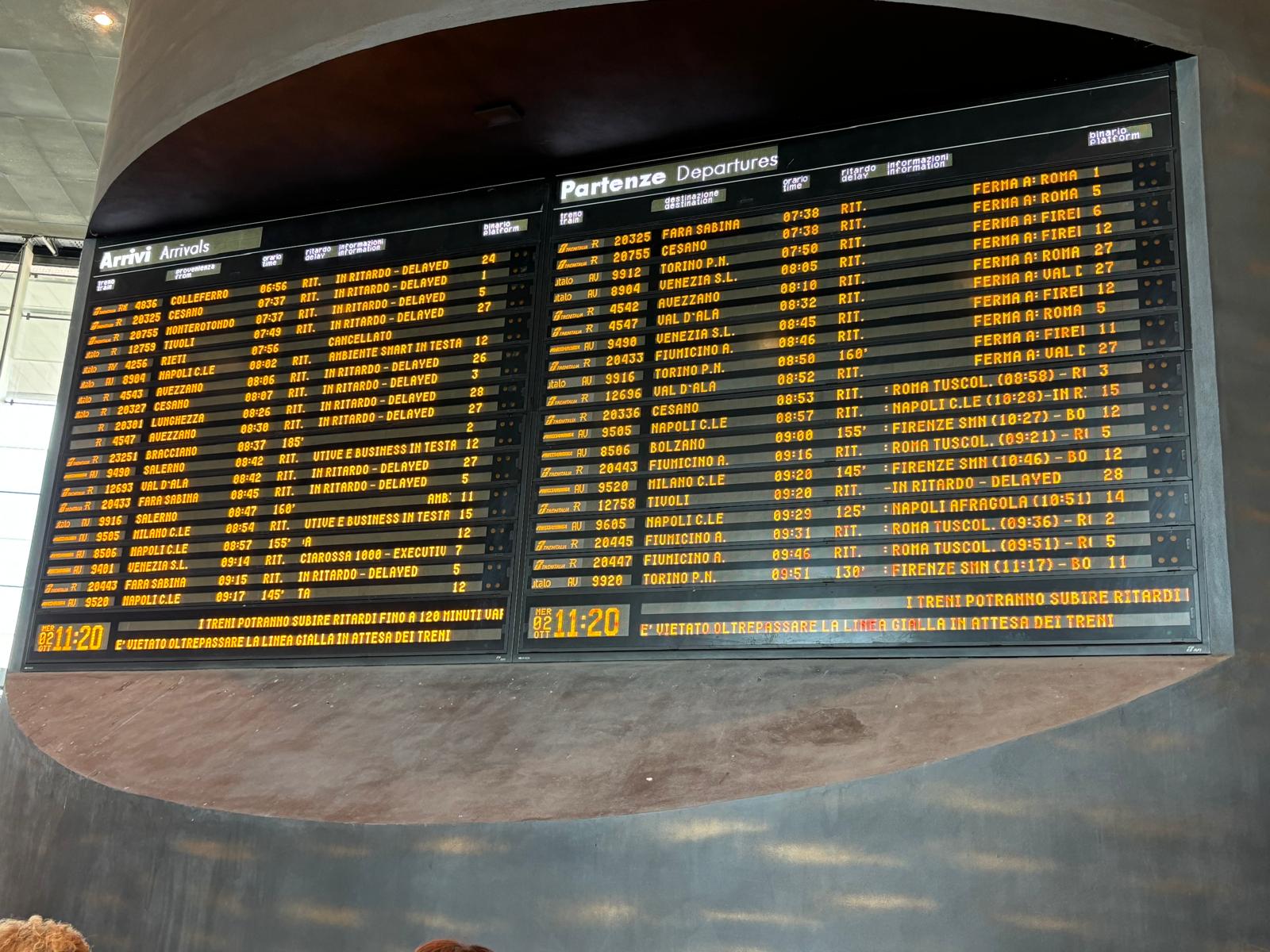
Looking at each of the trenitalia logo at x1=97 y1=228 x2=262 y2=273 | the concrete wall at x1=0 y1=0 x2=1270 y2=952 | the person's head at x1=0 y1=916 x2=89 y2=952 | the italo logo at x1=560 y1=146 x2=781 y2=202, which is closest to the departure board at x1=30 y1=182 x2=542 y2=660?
the trenitalia logo at x1=97 y1=228 x2=262 y2=273

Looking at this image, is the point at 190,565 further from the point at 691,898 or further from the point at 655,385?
the point at 691,898

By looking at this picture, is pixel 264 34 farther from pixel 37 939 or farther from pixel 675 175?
pixel 37 939

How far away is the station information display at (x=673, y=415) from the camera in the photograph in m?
4.18

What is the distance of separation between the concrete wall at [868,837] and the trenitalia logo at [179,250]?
1.55 metres

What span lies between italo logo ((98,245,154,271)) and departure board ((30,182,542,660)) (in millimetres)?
14

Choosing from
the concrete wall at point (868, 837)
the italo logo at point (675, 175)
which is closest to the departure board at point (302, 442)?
the italo logo at point (675, 175)

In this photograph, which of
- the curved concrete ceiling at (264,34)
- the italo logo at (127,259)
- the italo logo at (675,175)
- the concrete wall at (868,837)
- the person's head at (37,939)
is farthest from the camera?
the italo logo at (127,259)

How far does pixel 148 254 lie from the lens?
20.3ft

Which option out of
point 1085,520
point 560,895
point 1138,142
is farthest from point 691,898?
point 1138,142

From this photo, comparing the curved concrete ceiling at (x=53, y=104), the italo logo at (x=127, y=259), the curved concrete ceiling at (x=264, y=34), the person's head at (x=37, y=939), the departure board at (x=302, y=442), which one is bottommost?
the person's head at (x=37, y=939)

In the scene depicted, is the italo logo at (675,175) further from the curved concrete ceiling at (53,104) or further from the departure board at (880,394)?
the curved concrete ceiling at (53,104)

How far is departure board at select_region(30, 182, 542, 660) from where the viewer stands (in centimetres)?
511

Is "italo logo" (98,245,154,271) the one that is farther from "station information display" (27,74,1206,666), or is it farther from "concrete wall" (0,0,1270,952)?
"concrete wall" (0,0,1270,952)

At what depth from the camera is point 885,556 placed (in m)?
4.32
